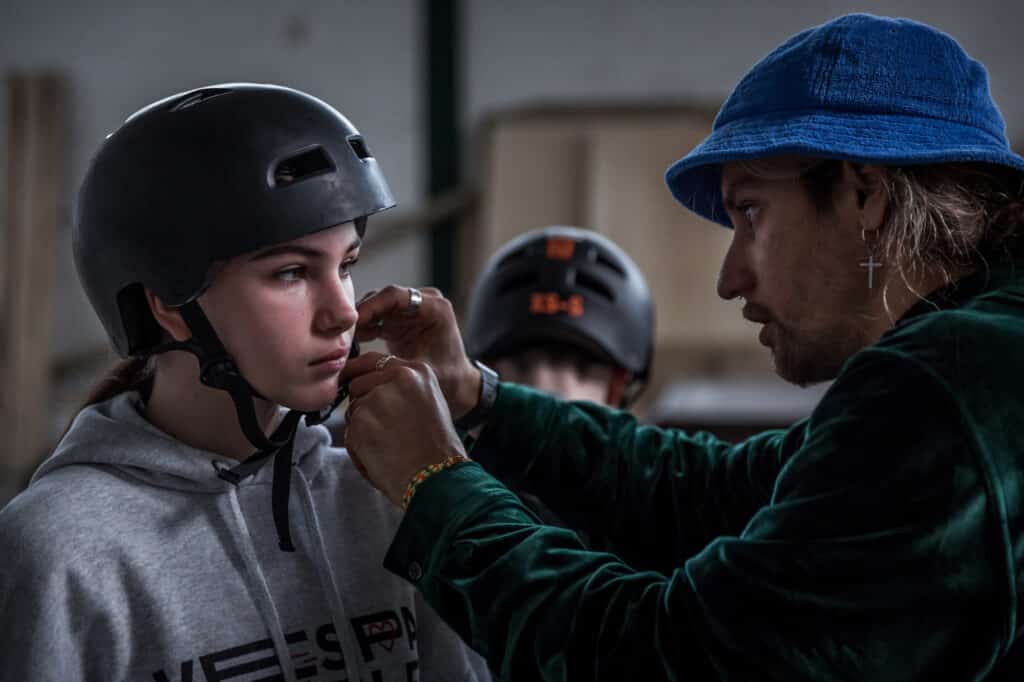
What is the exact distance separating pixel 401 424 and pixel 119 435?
39 centimetres

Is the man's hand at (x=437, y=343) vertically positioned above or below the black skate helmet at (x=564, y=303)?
above

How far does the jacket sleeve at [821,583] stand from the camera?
3.57 feet

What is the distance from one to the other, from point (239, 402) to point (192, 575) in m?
0.24

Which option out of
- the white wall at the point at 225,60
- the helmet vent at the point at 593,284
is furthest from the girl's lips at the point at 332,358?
the white wall at the point at 225,60

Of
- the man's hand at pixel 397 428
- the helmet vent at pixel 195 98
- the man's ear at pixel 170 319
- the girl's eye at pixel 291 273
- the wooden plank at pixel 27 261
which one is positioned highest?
the helmet vent at pixel 195 98

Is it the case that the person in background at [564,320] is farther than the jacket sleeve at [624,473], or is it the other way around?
the person in background at [564,320]

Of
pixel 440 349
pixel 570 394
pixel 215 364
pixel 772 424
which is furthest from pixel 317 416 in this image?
pixel 772 424

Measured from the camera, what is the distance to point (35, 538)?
4.22 feet

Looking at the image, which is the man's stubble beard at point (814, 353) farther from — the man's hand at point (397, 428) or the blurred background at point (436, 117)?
the blurred background at point (436, 117)

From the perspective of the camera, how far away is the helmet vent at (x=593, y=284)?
2539 millimetres

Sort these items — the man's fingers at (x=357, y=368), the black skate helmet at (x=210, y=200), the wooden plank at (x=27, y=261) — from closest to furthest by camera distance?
1. the black skate helmet at (x=210, y=200)
2. the man's fingers at (x=357, y=368)
3. the wooden plank at (x=27, y=261)

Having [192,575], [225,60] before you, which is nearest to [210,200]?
[192,575]

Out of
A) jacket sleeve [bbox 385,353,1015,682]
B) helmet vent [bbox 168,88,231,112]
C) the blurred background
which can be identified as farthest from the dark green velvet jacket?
the blurred background

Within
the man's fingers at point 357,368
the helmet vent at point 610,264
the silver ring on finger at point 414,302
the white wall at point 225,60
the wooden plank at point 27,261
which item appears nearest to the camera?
the man's fingers at point 357,368
